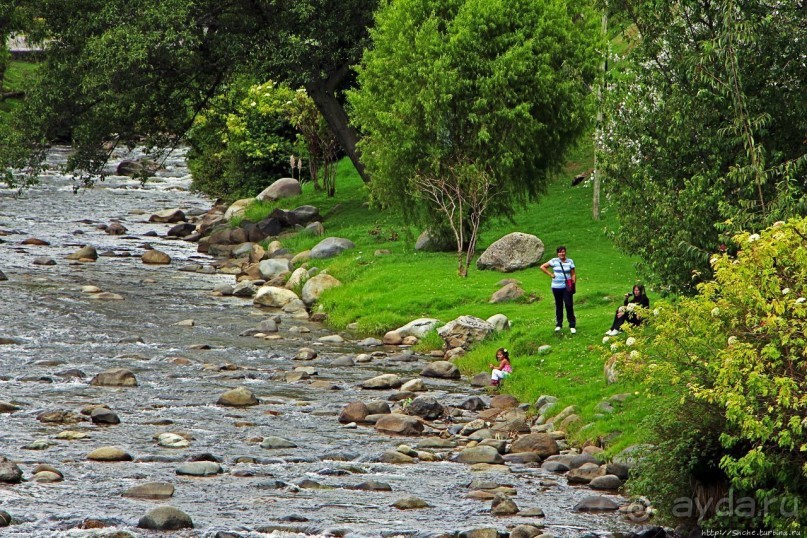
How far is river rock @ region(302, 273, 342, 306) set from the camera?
40750mm

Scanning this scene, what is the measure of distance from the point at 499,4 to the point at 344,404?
18292 millimetres

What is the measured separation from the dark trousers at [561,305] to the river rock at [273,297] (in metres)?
13.1

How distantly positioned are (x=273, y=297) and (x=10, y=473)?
21264 millimetres

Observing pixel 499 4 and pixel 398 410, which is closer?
pixel 398 410

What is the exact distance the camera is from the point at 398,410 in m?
26.5

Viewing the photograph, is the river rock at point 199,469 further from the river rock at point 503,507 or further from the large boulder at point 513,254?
the large boulder at point 513,254

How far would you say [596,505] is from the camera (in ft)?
64.3

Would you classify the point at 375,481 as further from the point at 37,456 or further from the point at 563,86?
the point at 563,86

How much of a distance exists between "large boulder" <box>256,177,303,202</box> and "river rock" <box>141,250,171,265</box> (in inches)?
487

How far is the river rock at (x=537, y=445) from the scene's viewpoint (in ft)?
76.6

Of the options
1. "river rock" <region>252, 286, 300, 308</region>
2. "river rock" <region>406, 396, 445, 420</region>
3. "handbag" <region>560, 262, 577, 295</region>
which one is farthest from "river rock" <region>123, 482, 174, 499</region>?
"river rock" <region>252, 286, 300, 308</region>

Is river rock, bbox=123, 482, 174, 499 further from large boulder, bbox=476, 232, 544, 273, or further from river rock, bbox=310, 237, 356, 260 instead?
river rock, bbox=310, 237, 356, 260

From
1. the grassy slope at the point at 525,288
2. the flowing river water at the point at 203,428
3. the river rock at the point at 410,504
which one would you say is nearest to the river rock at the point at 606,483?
the flowing river water at the point at 203,428

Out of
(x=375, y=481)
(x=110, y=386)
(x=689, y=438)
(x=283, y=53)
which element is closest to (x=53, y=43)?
(x=283, y=53)
